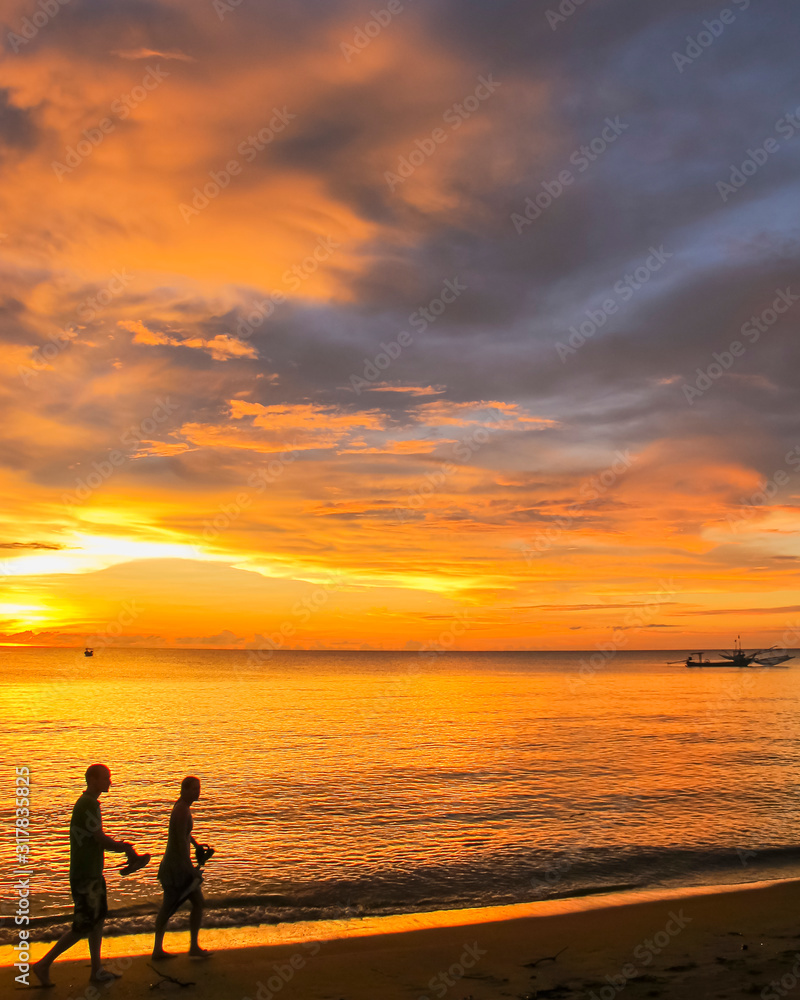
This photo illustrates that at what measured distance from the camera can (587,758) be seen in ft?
124

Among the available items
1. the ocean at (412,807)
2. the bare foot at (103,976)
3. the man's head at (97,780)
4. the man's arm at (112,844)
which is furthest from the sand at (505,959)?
the man's head at (97,780)

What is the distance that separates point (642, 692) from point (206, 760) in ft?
261

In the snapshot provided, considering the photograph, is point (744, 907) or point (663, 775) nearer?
point (744, 907)

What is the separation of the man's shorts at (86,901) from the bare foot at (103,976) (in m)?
0.97

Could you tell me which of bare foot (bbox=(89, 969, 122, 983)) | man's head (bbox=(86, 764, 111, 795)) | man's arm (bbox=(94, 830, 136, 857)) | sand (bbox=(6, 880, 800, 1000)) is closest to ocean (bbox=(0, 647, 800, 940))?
sand (bbox=(6, 880, 800, 1000))

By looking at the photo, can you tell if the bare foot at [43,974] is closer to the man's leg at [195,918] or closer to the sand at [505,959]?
the sand at [505,959]

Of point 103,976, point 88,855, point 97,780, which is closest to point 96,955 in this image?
point 103,976

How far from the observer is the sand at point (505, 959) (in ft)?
33.9

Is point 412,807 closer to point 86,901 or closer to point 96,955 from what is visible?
point 96,955

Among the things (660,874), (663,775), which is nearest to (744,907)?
(660,874)

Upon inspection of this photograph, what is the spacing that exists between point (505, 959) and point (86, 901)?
22.4ft

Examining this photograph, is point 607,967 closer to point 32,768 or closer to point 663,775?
point 663,775

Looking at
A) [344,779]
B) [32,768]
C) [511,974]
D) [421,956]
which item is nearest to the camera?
[511,974]

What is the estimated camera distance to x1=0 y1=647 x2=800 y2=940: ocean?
16.9m
